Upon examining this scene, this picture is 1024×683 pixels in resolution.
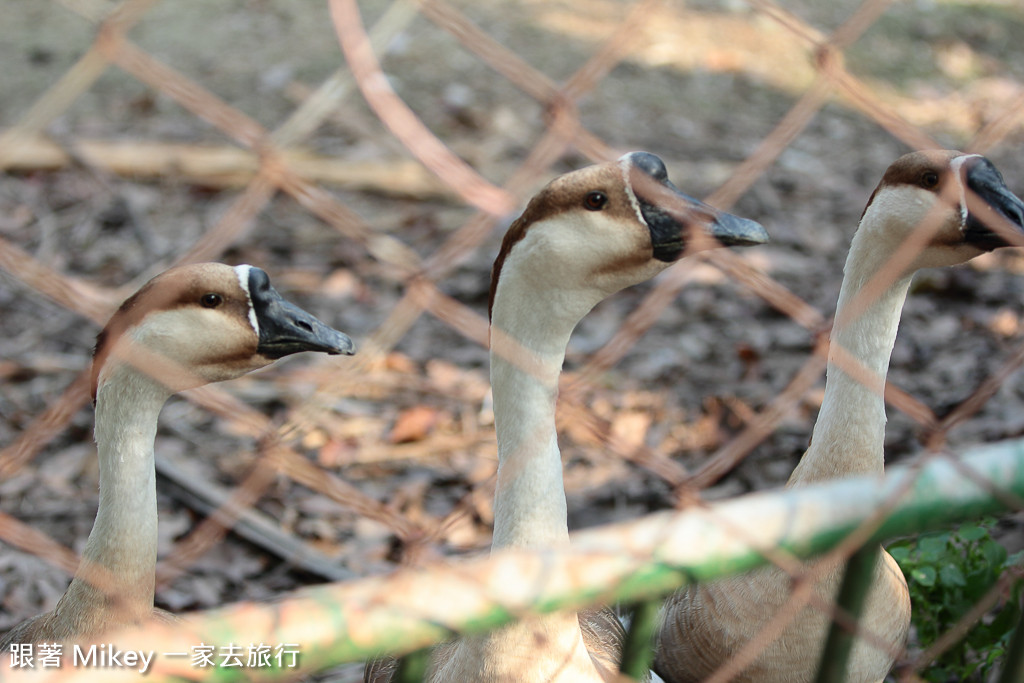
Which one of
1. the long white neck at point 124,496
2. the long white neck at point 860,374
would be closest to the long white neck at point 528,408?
the long white neck at point 860,374

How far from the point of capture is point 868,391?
2496mm

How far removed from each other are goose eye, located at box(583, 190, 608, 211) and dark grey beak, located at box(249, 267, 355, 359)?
0.63m

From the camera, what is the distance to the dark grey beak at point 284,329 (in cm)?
229

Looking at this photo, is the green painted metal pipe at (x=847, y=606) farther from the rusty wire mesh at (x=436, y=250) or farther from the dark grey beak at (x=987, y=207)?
the dark grey beak at (x=987, y=207)

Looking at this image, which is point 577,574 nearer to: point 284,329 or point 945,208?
point 284,329

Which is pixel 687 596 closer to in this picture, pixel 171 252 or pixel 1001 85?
pixel 171 252

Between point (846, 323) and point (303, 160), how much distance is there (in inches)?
163

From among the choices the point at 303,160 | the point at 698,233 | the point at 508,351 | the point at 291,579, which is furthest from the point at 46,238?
the point at 698,233

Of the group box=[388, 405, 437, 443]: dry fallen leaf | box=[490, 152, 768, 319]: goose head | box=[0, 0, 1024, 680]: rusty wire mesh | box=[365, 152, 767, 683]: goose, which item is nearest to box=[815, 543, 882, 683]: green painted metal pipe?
box=[0, 0, 1024, 680]: rusty wire mesh

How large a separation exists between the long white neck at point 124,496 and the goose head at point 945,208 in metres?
1.84

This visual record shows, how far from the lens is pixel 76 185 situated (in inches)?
221

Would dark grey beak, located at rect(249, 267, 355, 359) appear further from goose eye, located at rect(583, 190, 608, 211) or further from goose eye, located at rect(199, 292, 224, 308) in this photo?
goose eye, located at rect(583, 190, 608, 211)

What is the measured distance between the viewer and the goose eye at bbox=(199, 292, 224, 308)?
2.34 metres

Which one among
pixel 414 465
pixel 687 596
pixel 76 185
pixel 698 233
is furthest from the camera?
pixel 76 185
